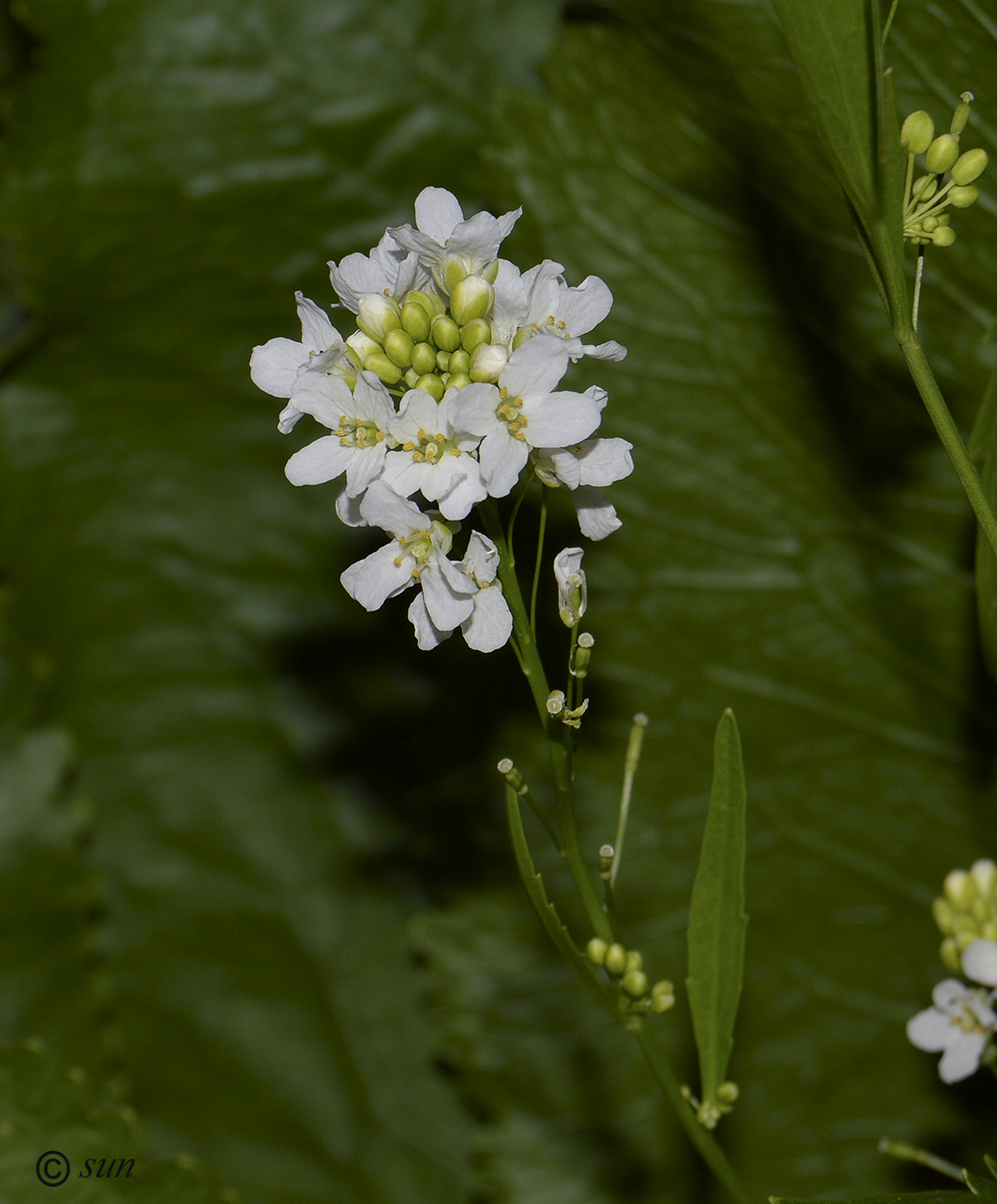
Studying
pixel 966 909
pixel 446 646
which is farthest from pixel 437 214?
pixel 446 646

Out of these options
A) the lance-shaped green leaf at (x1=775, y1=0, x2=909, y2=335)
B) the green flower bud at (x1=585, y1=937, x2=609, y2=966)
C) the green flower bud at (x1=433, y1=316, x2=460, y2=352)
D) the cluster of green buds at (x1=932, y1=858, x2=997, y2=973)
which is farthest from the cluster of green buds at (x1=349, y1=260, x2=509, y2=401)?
the cluster of green buds at (x1=932, y1=858, x2=997, y2=973)

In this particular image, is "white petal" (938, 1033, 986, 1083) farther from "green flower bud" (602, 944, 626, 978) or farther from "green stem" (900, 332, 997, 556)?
"green stem" (900, 332, 997, 556)

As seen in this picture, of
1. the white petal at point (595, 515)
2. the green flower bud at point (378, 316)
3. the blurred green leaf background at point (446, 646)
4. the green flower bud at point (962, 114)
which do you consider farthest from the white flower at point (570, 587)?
the blurred green leaf background at point (446, 646)

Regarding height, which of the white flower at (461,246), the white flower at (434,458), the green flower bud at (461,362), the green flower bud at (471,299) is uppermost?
the white flower at (461,246)

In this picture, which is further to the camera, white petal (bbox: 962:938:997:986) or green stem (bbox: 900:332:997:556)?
white petal (bbox: 962:938:997:986)

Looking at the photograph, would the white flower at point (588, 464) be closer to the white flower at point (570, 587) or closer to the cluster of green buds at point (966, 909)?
the white flower at point (570, 587)

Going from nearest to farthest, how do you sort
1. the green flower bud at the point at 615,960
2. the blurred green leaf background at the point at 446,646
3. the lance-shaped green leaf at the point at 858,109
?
the lance-shaped green leaf at the point at 858,109 < the green flower bud at the point at 615,960 < the blurred green leaf background at the point at 446,646

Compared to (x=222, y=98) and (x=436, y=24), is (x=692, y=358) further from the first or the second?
(x=222, y=98)
